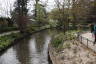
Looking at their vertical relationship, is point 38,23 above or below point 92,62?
below

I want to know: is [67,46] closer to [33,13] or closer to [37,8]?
[37,8]

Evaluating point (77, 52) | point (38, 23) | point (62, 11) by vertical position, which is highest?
point (62, 11)

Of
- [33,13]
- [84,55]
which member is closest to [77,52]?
[84,55]

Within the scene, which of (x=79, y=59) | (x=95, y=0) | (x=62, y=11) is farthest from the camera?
(x=62, y=11)

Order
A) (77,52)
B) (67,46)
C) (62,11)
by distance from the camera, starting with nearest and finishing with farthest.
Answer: (77,52) → (67,46) → (62,11)

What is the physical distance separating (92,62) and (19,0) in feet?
181

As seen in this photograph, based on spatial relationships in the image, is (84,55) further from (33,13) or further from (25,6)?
(33,13)

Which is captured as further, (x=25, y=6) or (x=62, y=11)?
(x=25, y=6)

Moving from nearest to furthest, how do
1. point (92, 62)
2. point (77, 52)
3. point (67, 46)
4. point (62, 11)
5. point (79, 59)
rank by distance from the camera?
point (92, 62)
point (79, 59)
point (77, 52)
point (67, 46)
point (62, 11)

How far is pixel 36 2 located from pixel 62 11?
4612 cm

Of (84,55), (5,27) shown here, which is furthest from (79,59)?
(5,27)

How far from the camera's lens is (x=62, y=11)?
3170 cm

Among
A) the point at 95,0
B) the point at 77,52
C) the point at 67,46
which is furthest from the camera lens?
the point at 67,46

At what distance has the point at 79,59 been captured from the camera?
14.8 meters
